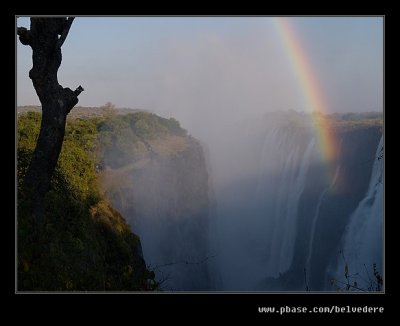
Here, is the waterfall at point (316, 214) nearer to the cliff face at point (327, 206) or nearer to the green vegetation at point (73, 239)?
the cliff face at point (327, 206)

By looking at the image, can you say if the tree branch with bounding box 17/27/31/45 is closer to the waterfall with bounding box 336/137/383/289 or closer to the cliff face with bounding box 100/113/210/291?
the cliff face with bounding box 100/113/210/291

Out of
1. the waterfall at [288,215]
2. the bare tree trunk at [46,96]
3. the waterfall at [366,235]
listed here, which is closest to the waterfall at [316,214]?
the waterfall at [288,215]

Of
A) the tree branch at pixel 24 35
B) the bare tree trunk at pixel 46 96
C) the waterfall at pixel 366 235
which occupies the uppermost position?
the tree branch at pixel 24 35

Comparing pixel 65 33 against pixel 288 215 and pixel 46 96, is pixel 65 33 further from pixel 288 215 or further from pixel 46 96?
pixel 288 215

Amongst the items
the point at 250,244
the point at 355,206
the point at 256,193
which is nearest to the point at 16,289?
the point at 355,206

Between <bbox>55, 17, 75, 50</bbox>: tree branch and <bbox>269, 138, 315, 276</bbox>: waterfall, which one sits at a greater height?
<bbox>55, 17, 75, 50</bbox>: tree branch

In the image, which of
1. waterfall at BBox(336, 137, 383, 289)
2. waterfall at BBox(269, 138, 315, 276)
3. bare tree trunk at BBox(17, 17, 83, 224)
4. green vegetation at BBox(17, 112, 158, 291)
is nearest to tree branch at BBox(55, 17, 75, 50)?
bare tree trunk at BBox(17, 17, 83, 224)
